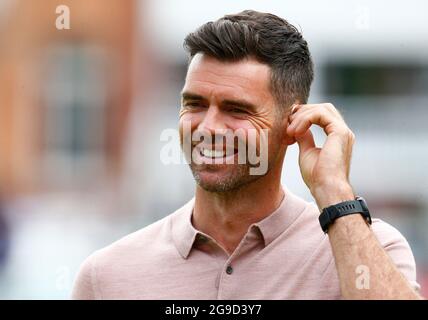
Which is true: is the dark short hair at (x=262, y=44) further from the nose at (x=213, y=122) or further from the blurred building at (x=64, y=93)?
the blurred building at (x=64, y=93)

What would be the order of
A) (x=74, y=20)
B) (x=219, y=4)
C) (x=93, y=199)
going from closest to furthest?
(x=219, y=4), (x=93, y=199), (x=74, y=20)

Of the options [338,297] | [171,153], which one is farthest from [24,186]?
[338,297]

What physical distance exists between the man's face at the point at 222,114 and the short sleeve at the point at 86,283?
427 mm

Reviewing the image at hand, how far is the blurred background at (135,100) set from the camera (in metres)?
14.0

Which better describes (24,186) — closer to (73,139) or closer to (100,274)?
(73,139)

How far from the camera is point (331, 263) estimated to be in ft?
9.36

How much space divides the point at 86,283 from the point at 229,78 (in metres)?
0.72

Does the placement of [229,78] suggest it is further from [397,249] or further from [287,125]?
[397,249]

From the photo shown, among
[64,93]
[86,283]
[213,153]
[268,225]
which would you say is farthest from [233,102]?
[64,93]

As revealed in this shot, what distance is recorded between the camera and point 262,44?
3.00 metres

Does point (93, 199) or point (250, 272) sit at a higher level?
point (250, 272)

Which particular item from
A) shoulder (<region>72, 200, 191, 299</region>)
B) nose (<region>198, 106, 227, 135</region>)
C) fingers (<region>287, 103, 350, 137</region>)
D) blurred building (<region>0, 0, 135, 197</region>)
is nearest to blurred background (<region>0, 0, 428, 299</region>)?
blurred building (<region>0, 0, 135, 197</region>)

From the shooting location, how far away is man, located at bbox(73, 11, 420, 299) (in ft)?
9.35
